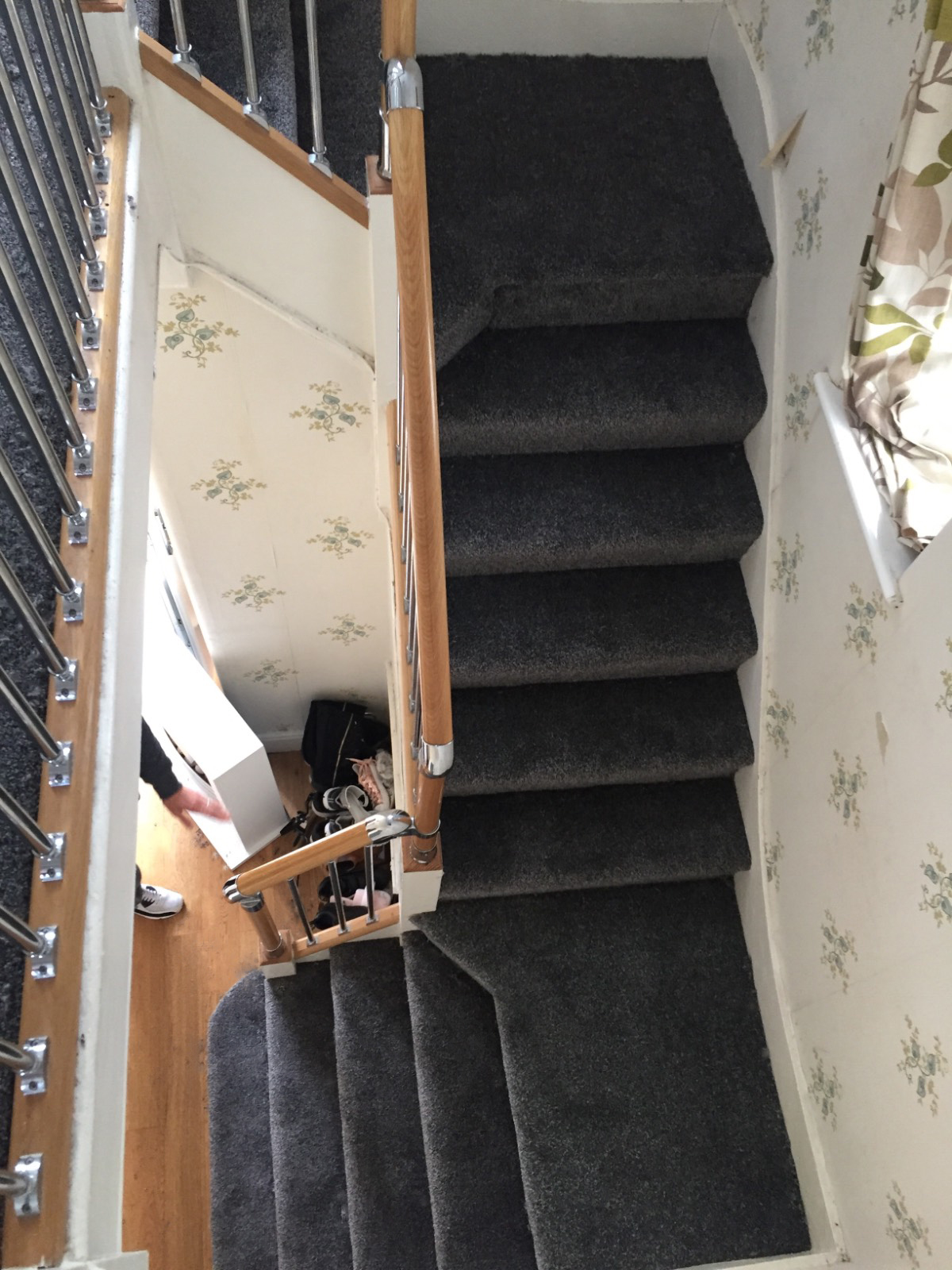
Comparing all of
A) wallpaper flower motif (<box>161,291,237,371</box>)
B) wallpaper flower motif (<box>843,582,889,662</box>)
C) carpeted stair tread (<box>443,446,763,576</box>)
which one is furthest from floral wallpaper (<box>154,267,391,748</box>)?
wallpaper flower motif (<box>843,582,889,662</box>)

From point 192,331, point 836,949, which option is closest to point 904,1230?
point 836,949

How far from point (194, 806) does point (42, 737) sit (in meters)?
2.78

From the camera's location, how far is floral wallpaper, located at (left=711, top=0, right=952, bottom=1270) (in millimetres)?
1677

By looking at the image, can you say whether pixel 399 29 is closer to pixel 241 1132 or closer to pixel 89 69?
pixel 89 69

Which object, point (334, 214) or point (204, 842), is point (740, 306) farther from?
point (204, 842)

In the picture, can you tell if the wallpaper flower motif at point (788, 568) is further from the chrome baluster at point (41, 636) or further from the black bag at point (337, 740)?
the black bag at point (337, 740)

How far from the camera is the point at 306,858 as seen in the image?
2.27 meters

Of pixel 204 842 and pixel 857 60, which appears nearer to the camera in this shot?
pixel 857 60

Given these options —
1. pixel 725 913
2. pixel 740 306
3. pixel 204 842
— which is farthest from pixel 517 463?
pixel 204 842

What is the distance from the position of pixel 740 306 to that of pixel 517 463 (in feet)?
2.20

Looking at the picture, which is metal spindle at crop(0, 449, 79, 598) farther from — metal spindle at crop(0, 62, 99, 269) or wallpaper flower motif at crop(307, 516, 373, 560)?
wallpaper flower motif at crop(307, 516, 373, 560)

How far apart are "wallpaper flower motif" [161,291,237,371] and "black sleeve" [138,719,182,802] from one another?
1480 millimetres

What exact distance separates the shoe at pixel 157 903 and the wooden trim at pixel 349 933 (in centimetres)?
72

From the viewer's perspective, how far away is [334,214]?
6.94 ft
